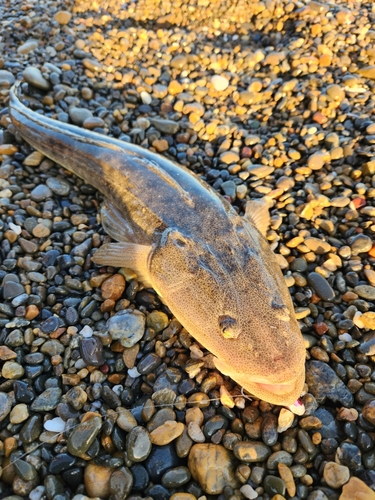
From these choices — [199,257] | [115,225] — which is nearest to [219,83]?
[115,225]

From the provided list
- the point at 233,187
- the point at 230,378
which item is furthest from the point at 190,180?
the point at 230,378

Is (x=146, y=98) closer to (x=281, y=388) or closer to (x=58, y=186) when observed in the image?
(x=58, y=186)

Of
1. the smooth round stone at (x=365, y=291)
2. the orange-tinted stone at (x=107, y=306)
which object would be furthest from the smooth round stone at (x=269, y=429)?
the orange-tinted stone at (x=107, y=306)

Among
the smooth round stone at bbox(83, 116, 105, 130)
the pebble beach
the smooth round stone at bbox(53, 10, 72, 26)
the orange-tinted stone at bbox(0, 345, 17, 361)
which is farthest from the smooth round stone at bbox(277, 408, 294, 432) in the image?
the smooth round stone at bbox(53, 10, 72, 26)

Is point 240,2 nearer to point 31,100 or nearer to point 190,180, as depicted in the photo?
point 31,100

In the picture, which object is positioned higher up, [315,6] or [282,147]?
[315,6]
